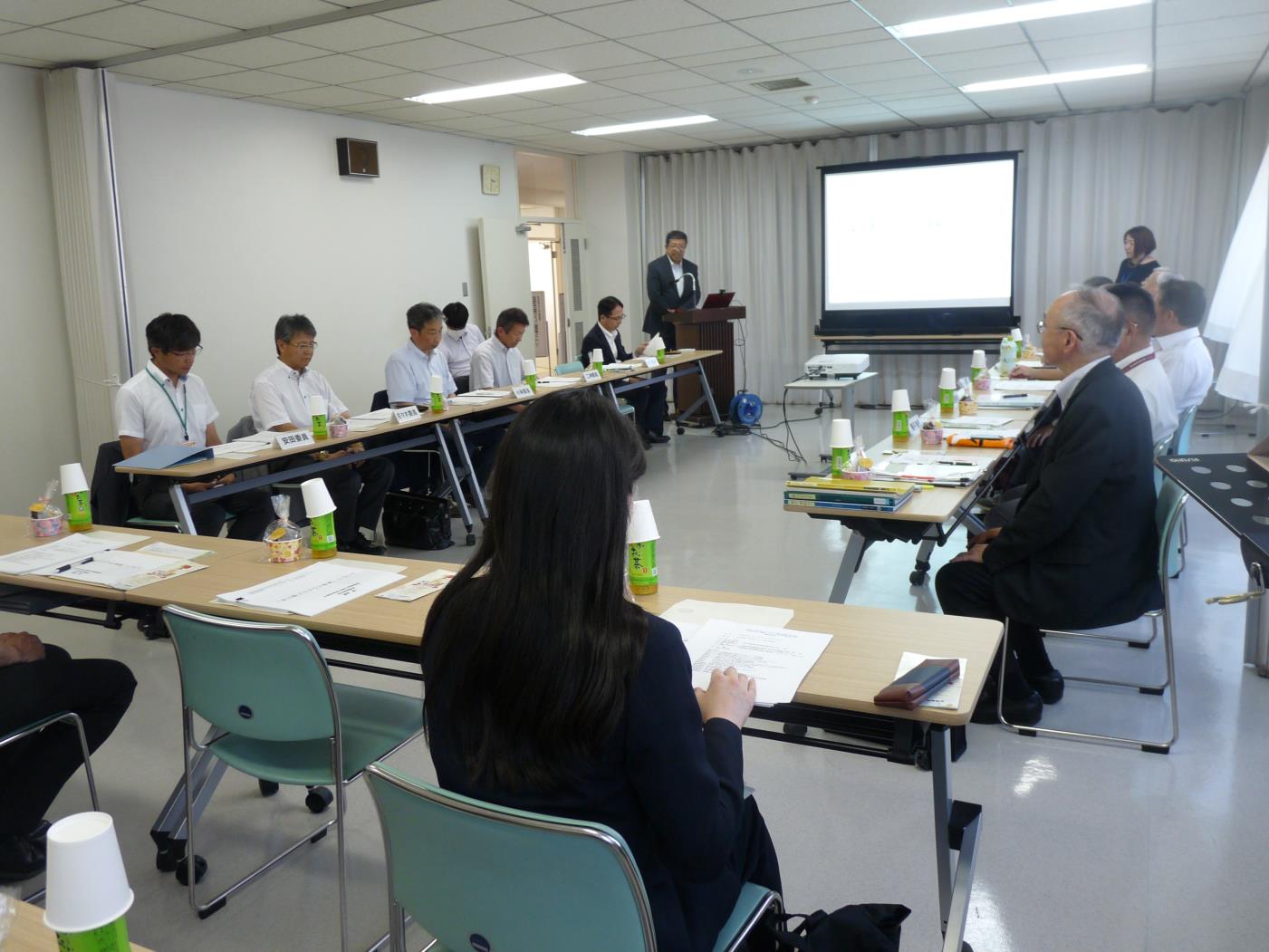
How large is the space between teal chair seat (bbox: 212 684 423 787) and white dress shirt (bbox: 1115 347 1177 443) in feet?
→ 9.79

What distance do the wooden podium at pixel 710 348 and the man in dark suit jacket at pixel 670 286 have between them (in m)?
0.23

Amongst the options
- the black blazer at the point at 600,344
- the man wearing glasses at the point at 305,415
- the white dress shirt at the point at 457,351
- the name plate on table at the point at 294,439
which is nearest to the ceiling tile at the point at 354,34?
the man wearing glasses at the point at 305,415

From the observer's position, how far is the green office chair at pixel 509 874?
3.52 feet

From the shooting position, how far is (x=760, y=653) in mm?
1785

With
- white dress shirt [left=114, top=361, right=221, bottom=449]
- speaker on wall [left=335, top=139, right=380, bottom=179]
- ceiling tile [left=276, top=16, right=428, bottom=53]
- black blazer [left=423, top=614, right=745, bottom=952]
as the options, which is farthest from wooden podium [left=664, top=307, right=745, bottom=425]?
black blazer [left=423, top=614, right=745, bottom=952]

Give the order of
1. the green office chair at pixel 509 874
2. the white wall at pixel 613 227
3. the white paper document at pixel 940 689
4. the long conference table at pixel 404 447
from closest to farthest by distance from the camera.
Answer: the green office chair at pixel 509 874 → the white paper document at pixel 940 689 → the long conference table at pixel 404 447 → the white wall at pixel 613 227

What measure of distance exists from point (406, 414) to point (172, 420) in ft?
4.03

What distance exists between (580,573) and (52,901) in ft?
2.04

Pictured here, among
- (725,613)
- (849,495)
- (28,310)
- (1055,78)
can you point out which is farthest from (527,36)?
(725,613)

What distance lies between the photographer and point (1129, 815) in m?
2.40

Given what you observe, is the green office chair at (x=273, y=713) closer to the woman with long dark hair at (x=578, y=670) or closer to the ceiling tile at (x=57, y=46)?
the woman with long dark hair at (x=578, y=670)

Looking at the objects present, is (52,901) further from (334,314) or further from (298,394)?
(334,314)

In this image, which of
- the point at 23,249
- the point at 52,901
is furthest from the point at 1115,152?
the point at 52,901

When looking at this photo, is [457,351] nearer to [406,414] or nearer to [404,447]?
[406,414]
